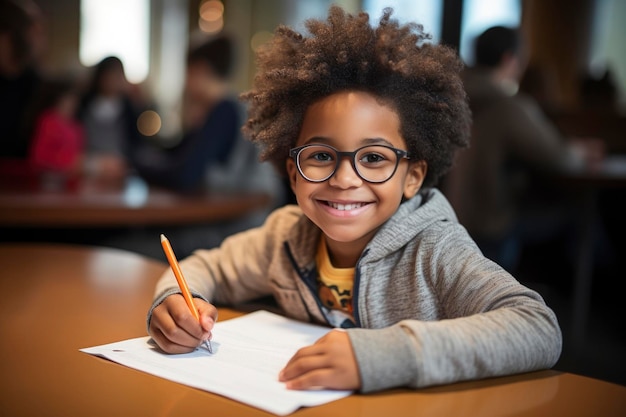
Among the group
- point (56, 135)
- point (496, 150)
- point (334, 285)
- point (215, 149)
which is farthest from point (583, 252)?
point (334, 285)

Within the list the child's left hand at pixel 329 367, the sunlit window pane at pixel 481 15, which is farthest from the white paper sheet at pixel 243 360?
the sunlit window pane at pixel 481 15

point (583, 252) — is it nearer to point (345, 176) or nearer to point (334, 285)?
point (334, 285)

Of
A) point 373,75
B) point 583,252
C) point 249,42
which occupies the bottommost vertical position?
point 583,252

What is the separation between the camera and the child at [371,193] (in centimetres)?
89

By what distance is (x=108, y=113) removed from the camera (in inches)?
165

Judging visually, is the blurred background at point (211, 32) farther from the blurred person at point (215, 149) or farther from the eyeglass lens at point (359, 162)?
the eyeglass lens at point (359, 162)

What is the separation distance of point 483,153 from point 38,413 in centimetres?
252

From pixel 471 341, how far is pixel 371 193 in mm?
264

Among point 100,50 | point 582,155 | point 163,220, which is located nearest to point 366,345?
point 163,220

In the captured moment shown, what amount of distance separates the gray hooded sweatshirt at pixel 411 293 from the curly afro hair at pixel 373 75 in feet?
0.36

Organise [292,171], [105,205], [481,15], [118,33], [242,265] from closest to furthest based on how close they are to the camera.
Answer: [292,171] < [242,265] < [105,205] < [481,15] < [118,33]

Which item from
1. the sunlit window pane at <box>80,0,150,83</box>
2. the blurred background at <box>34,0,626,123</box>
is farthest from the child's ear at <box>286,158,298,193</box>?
the sunlit window pane at <box>80,0,150,83</box>

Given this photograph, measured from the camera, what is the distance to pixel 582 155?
12.1 ft

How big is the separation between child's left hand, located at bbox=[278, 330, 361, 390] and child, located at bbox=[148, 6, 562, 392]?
12 centimetres
